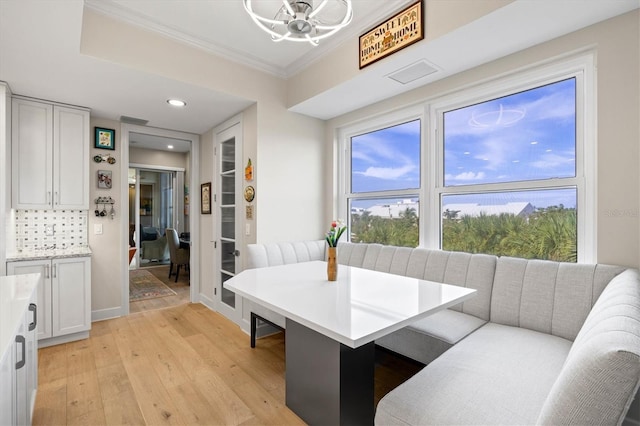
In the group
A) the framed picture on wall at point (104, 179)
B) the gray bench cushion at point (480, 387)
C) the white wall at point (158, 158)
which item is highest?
the white wall at point (158, 158)

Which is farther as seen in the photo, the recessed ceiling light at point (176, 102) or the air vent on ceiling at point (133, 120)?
the air vent on ceiling at point (133, 120)

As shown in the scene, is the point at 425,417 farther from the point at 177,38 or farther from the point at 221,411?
the point at 177,38

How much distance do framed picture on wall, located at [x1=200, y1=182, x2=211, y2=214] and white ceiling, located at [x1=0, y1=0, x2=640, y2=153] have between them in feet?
3.23

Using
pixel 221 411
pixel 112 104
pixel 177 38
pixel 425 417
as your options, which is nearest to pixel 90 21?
pixel 177 38

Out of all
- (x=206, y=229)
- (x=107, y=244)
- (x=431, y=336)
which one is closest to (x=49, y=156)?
(x=107, y=244)

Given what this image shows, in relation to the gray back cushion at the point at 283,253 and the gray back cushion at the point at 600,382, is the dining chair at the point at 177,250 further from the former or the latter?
the gray back cushion at the point at 600,382

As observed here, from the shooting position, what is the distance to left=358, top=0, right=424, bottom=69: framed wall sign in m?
2.14

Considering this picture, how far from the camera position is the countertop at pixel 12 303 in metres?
1.12

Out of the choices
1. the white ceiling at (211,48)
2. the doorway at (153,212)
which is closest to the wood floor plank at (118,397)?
the white ceiling at (211,48)

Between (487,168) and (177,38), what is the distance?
2.81 metres

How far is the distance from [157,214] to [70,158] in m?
4.35

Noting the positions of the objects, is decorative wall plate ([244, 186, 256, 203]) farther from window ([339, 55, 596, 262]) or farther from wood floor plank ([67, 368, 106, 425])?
wood floor plank ([67, 368, 106, 425])

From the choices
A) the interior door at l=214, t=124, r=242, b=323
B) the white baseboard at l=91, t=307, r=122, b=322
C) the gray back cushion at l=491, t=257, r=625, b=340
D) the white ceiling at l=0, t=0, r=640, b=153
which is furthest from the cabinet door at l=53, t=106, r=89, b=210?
the gray back cushion at l=491, t=257, r=625, b=340

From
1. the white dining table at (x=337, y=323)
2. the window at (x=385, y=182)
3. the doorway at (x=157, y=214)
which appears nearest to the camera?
the white dining table at (x=337, y=323)
